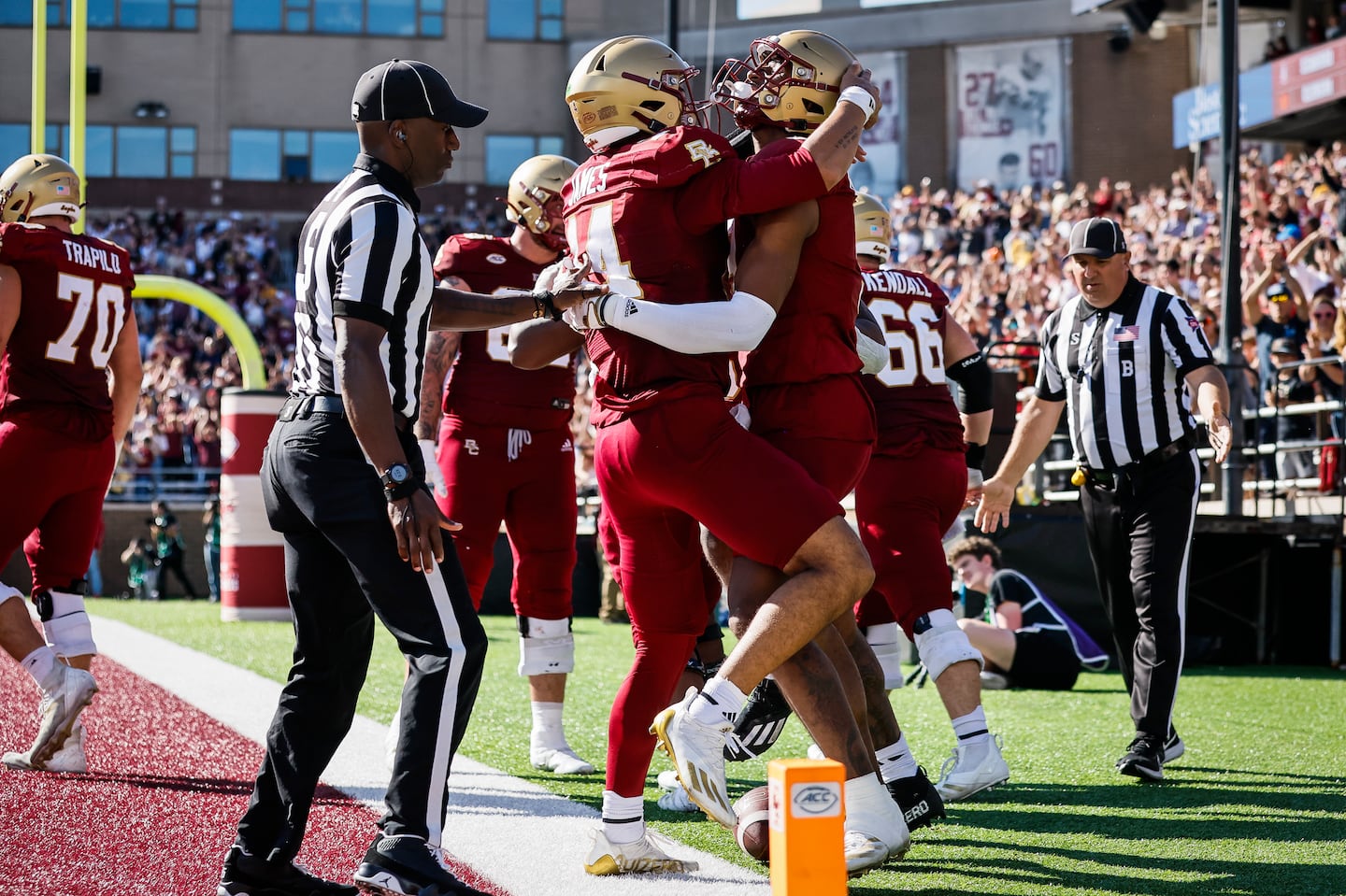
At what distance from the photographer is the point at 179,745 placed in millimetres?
5879

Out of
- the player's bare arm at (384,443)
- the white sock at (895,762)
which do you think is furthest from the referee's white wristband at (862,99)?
the white sock at (895,762)

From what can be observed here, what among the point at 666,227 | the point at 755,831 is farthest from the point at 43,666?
the point at 666,227

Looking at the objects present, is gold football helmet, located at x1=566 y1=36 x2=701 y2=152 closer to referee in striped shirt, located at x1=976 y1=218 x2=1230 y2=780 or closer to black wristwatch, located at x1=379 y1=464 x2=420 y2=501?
black wristwatch, located at x1=379 y1=464 x2=420 y2=501

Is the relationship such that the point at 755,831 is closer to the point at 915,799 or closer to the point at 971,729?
the point at 915,799

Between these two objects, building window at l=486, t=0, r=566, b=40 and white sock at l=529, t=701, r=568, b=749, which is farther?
building window at l=486, t=0, r=566, b=40

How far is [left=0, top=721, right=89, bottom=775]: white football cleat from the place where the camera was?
5293mm

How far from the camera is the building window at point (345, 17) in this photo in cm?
3669

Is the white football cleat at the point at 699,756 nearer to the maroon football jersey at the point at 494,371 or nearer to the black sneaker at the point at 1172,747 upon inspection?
the maroon football jersey at the point at 494,371

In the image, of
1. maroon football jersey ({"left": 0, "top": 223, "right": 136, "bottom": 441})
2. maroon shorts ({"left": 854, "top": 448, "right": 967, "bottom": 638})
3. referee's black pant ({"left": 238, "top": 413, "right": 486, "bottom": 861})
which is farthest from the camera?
maroon football jersey ({"left": 0, "top": 223, "right": 136, "bottom": 441})

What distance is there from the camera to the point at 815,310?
3.90m

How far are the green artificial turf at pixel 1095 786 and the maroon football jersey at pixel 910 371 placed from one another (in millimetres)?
1254

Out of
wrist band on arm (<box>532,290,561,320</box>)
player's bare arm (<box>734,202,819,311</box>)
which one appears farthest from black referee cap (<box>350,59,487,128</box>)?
player's bare arm (<box>734,202,819,311</box>)

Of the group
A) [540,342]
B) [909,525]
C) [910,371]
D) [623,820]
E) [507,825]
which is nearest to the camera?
[623,820]

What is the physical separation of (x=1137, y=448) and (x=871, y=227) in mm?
1442
